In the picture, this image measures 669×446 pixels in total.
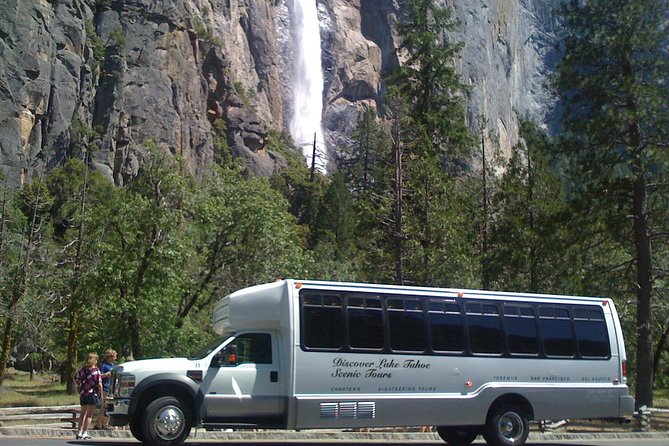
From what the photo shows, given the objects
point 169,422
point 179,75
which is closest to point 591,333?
point 169,422

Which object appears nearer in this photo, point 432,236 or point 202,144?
point 432,236

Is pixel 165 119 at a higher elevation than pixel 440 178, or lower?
higher

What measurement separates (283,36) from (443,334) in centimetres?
10894

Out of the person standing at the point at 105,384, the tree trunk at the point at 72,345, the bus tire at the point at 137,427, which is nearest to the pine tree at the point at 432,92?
the tree trunk at the point at 72,345

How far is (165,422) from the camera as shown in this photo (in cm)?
1350

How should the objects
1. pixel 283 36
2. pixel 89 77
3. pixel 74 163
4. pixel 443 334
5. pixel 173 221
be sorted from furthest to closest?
pixel 283 36 → pixel 89 77 → pixel 74 163 → pixel 173 221 → pixel 443 334

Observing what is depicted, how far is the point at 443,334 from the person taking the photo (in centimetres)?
1521

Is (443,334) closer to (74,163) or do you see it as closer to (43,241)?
(43,241)

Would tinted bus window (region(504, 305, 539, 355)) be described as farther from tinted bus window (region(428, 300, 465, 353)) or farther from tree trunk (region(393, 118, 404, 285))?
tree trunk (region(393, 118, 404, 285))

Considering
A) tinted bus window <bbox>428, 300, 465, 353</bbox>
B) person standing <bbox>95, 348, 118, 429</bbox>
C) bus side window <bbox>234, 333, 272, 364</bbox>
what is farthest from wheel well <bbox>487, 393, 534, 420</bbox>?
person standing <bbox>95, 348, 118, 429</bbox>

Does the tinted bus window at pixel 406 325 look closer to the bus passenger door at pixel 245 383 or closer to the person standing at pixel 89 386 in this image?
the bus passenger door at pixel 245 383

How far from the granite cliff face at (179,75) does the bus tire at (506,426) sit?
24.4 metres

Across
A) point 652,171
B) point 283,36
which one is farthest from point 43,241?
point 283,36

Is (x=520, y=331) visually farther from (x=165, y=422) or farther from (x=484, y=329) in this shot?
(x=165, y=422)
